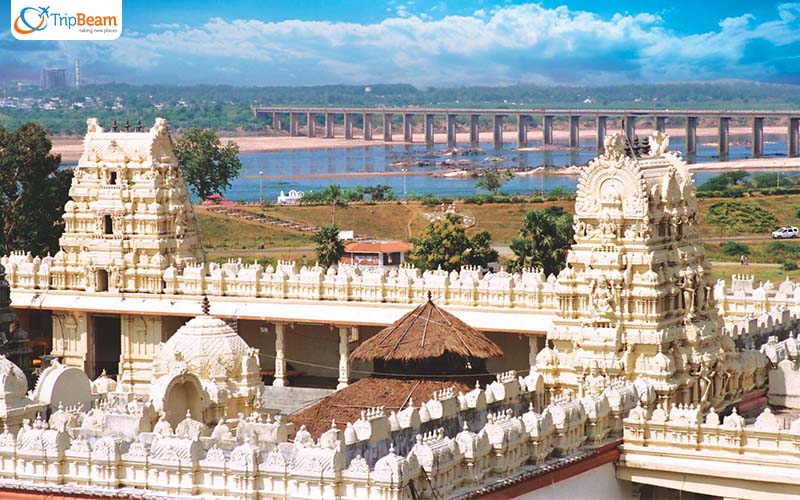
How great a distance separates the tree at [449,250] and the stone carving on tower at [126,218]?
12.6 metres

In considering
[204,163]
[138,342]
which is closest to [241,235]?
[204,163]

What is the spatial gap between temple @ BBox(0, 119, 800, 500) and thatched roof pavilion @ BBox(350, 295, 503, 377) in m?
0.05

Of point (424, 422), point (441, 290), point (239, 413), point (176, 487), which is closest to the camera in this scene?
point (176, 487)

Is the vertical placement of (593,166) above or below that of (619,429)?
above

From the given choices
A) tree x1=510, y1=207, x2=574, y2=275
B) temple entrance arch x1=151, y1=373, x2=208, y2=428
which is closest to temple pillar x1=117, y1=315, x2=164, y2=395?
tree x1=510, y1=207, x2=574, y2=275

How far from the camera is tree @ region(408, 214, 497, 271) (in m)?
71.0

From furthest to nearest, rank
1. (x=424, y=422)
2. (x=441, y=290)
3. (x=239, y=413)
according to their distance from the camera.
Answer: (x=441, y=290)
(x=239, y=413)
(x=424, y=422)

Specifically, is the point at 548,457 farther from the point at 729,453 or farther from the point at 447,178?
the point at 447,178

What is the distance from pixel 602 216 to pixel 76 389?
10.4 metres

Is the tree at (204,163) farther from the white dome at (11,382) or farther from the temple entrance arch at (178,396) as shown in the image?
the white dome at (11,382)

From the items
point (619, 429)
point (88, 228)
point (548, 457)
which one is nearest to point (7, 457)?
point (548, 457)

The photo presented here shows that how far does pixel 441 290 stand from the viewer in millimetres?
55031

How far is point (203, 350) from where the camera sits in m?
39.2

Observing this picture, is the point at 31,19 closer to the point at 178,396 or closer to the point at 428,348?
the point at 428,348
